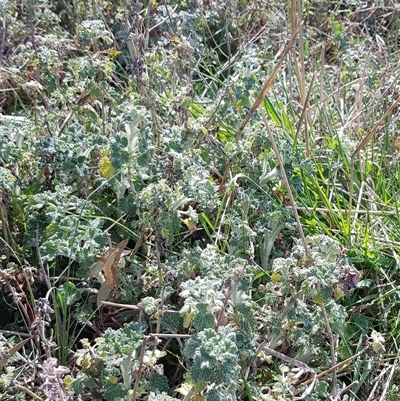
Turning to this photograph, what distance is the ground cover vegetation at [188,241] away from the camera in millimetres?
1677

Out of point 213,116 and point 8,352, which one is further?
point 213,116

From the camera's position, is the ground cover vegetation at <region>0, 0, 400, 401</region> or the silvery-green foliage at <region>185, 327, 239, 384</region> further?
the ground cover vegetation at <region>0, 0, 400, 401</region>

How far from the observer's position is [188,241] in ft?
7.40

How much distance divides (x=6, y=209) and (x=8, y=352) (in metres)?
0.48

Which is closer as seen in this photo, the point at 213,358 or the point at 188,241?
the point at 213,358

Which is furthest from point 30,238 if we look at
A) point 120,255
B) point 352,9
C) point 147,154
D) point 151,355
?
point 352,9

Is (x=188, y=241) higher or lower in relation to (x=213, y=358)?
lower

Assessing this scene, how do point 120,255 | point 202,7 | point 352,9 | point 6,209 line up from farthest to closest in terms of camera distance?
point 352,9, point 202,7, point 6,209, point 120,255

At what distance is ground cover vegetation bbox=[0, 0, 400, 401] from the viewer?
66.0 inches

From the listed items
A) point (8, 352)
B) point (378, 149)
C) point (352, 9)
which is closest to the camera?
point (8, 352)

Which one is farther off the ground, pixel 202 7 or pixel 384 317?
pixel 202 7

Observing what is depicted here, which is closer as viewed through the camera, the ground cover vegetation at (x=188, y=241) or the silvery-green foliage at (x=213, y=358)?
the silvery-green foliage at (x=213, y=358)

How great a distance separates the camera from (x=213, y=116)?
7.70 ft

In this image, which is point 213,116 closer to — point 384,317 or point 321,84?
point 321,84
